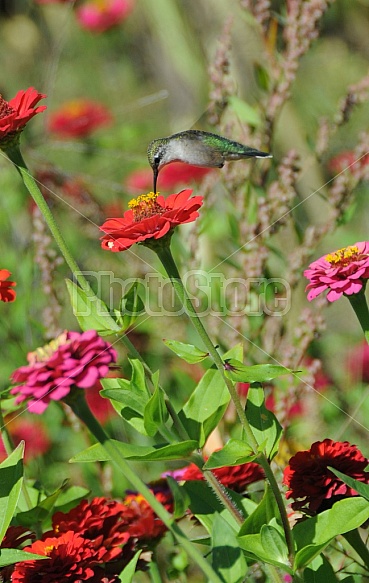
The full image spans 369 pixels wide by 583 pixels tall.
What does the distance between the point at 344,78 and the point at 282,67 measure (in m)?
1.27

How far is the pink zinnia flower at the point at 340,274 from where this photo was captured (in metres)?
0.49

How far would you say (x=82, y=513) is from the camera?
0.53 m

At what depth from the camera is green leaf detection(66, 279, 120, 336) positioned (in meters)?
0.53

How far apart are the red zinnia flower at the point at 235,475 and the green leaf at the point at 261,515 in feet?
0.27

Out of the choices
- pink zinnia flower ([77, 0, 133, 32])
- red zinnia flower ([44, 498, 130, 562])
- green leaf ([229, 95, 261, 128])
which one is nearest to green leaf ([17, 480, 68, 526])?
red zinnia flower ([44, 498, 130, 562])

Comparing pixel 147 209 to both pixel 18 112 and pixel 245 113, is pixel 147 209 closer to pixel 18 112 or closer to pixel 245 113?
pixel 18 112

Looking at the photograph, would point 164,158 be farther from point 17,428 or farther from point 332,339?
point 332,339

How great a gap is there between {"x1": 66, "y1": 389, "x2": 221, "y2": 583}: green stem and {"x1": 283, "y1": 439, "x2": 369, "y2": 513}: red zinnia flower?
A: 9cm

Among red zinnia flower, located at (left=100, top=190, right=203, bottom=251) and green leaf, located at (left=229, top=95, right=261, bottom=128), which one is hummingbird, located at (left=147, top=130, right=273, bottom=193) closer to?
red zinnia flower, located at (left=100, top=190, right=203, bottom=251)

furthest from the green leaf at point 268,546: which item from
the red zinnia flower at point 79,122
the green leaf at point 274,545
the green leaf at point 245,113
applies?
the red zinnia flower at point 79,122

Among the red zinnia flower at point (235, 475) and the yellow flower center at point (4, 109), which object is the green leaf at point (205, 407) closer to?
the red zinnia flower at point (235, 475)

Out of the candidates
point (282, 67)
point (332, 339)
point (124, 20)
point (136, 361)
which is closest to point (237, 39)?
point (282, 67)

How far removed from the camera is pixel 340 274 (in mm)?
497

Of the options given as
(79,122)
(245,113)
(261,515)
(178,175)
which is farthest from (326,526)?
(79,122)
